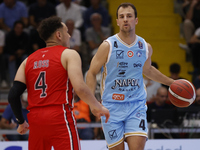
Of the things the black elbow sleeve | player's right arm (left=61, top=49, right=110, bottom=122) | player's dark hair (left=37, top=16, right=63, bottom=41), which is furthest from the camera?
player's dark hair (left=37, top=16, right=63, bottom=41)

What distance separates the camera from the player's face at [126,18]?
16.9ft

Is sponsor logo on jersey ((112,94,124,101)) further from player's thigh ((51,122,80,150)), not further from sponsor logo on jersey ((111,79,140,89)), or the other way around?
player's thigh ((51,122,80,150))

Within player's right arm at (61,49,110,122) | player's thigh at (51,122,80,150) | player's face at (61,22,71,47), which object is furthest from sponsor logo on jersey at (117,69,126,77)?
player's thigh at (51,122,80,150)

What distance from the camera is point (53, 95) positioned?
13.1 ft

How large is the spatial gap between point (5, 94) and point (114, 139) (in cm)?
544

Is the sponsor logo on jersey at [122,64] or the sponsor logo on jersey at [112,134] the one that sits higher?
the sponsor logo on jersey at [122,64]

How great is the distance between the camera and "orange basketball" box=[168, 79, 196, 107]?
5.36 metres

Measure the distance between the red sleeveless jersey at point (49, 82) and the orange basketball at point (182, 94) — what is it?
1887 mm

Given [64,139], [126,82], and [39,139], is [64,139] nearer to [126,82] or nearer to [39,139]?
[39,139]

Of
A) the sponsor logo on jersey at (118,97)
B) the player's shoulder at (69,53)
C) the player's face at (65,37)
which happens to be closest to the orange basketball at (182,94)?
the sponsor logo on jersey at (118,97)

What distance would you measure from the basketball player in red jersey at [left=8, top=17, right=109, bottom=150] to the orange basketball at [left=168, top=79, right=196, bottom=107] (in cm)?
167

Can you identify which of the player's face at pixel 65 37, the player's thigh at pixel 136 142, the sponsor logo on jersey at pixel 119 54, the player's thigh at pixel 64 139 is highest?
the player's face at pixel 65 37

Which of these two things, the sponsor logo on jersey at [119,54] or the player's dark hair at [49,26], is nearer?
the player's dark hair at [49,26]

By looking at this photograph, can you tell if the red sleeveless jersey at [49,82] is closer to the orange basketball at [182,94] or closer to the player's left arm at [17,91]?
the player's left arm at [17,91]
